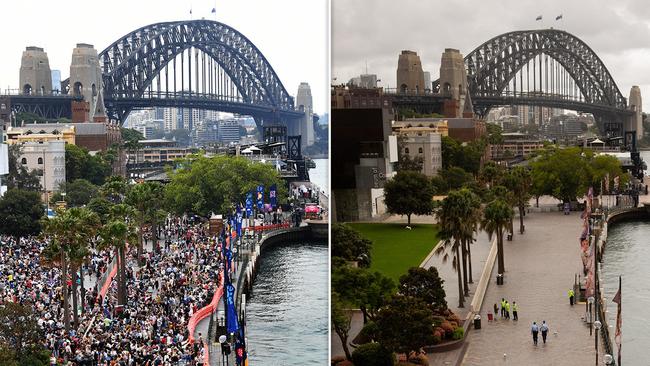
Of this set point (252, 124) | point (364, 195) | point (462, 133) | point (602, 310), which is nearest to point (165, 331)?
point (364, 195)

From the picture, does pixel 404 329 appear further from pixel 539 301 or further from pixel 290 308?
pixel 290 308

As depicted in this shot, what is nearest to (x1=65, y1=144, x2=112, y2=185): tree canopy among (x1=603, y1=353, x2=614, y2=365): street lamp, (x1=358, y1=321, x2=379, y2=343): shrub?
(x1=358, y1=321, x2=379, y2=343): shrub

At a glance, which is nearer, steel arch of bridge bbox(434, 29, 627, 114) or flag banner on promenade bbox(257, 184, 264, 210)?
steel arch of bridge bbox(434, 29, 627, 114)

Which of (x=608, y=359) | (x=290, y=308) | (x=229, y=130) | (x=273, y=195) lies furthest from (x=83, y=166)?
(x=608, y=359)

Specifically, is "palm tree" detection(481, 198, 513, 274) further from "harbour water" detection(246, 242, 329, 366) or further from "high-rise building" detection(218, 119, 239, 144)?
"high-rise building" detection(218, 119, 239, 144)

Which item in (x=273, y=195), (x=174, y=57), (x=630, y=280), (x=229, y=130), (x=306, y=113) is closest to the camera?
(x=630, y=280)
